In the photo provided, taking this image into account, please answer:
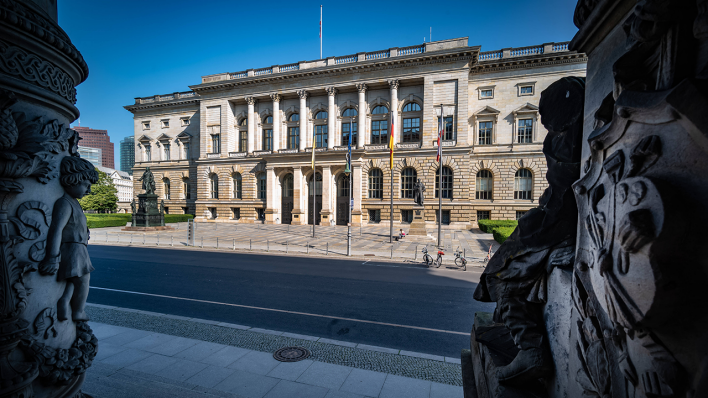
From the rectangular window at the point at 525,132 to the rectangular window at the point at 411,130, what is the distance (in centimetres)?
1106

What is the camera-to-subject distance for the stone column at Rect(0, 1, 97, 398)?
2238mm

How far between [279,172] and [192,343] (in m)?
35.0

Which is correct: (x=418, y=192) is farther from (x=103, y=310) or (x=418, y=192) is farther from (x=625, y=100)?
(x=625, y=100)

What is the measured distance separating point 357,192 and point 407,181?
603 cm

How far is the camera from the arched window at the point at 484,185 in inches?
1358

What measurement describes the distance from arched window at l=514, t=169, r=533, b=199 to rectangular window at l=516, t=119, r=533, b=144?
3.35m

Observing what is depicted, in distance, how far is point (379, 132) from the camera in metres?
37.3

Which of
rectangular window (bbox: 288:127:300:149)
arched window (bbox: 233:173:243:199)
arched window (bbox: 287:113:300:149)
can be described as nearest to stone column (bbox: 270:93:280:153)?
arched window (bbox: 287:113:300:149)

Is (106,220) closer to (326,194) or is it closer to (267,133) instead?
(267,133)

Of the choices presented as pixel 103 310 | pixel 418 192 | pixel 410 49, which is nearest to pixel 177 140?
pixel 410 49

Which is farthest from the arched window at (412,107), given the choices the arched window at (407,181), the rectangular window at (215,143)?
the rectangular window at (215,143)

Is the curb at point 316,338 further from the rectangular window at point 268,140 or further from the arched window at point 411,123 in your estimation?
the rectangular window at point 268,140

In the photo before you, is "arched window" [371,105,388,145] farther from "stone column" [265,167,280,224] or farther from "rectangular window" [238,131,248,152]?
"rectangular window" [238,131,248,152]

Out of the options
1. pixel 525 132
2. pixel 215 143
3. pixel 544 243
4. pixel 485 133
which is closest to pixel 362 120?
pixel 485 133
